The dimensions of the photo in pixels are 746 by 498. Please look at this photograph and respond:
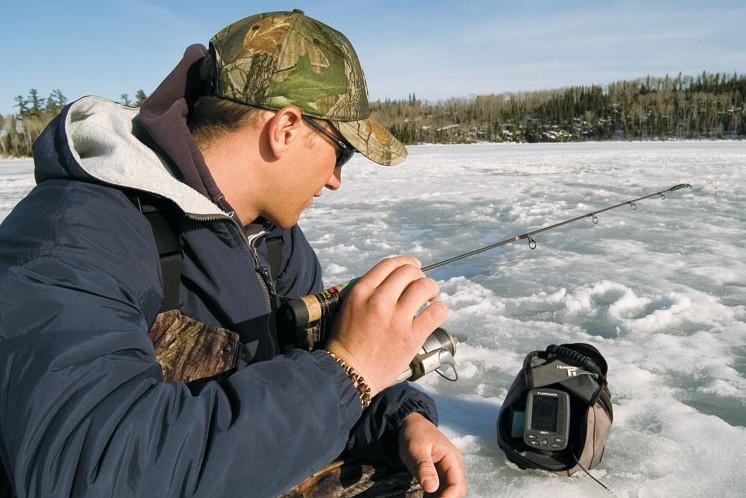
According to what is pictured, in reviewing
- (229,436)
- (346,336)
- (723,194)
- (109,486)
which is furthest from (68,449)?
(723,194)

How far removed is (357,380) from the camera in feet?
3.52

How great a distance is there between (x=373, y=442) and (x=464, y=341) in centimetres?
147

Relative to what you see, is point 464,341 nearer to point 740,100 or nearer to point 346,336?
point 346,336

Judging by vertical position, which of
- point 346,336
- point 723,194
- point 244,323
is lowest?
point 723,194

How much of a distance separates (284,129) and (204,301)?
0.52 metres

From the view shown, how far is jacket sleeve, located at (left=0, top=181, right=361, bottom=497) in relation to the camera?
812 mm

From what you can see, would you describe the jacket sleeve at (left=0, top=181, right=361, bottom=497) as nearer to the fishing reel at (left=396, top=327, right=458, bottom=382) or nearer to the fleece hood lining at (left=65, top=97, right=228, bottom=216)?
the fleece hood lining at (left=65, top=97, right=228, bottom=216)

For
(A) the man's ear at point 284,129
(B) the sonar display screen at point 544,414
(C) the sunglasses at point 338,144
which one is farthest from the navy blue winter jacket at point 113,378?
(B) the sonar display screen at point 544,414

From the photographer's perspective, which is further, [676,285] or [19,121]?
[19,121]

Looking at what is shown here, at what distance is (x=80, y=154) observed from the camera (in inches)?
50.1

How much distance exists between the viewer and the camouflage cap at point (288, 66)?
1.43m

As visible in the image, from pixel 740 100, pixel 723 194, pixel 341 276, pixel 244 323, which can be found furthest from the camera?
pixel 740 100

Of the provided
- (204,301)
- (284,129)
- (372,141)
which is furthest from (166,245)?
(372,141)

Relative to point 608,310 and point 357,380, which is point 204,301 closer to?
point 357,380
